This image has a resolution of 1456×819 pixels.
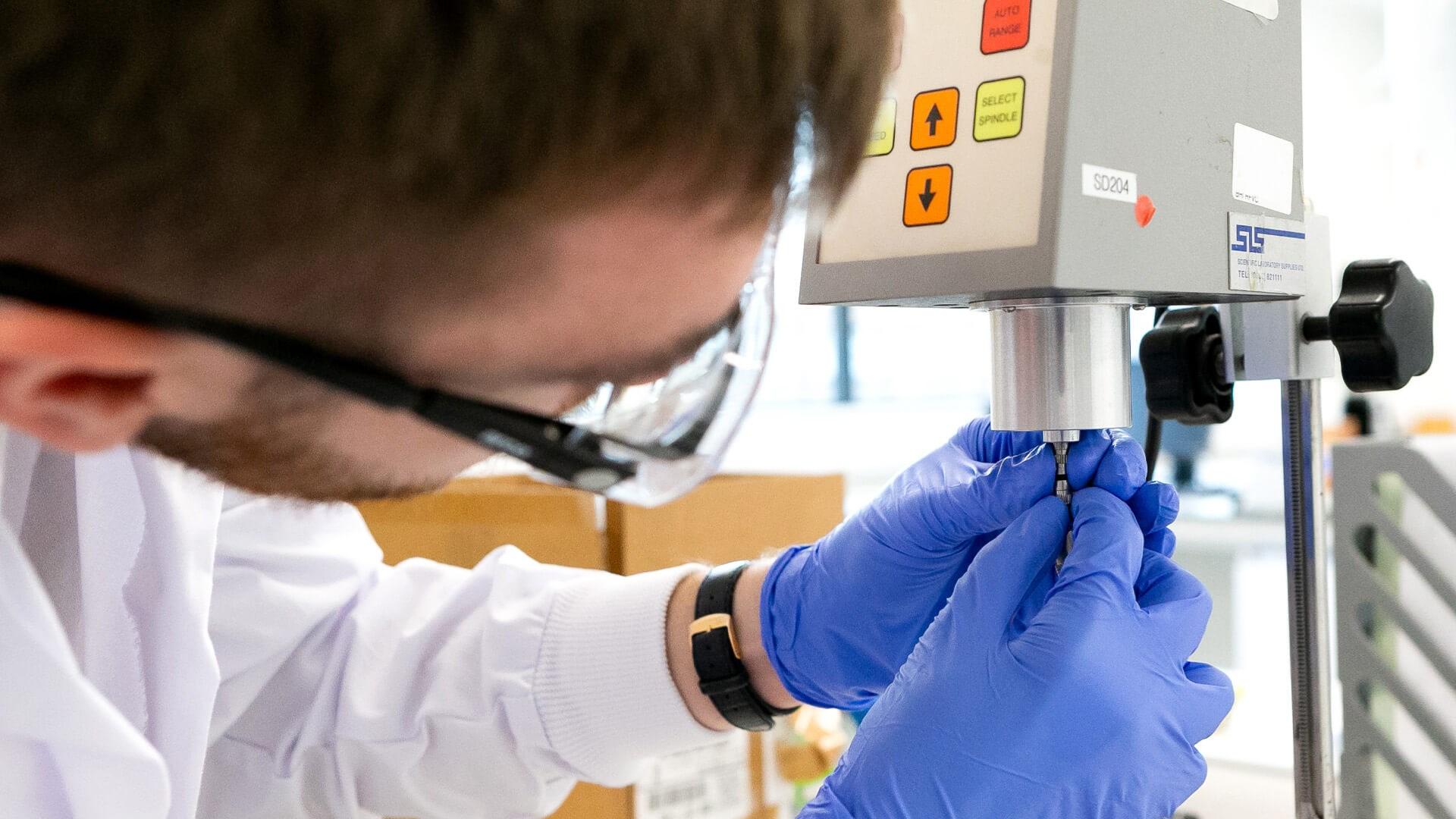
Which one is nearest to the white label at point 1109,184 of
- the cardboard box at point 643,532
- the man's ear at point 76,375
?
the man's ear at point 76,375

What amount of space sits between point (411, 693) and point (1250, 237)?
2.24 feet

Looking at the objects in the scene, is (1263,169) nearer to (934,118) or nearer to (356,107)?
(934,118)

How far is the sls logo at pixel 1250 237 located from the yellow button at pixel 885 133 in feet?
0.63

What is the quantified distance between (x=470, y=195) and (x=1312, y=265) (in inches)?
21.3

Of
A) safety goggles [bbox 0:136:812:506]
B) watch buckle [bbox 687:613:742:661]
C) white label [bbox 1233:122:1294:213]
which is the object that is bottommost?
watch buckle [bbox 687:613:742:661]

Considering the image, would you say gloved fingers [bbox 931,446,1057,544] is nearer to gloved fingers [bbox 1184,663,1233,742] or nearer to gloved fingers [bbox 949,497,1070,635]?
gloved fingers [bbox 949,497,1070,635]

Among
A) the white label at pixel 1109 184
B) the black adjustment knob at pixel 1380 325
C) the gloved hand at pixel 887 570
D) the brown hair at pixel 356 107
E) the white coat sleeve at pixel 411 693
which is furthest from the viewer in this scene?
the white coat sleeve at pixel 411 693

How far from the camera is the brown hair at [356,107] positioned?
34cm

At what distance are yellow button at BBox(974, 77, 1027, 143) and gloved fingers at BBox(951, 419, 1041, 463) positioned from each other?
0.28 m

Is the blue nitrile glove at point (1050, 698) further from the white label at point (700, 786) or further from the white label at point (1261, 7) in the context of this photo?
the white label at point (700, 786)

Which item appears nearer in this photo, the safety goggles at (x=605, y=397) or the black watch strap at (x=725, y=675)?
the safety goggles at (x=605, y=397)

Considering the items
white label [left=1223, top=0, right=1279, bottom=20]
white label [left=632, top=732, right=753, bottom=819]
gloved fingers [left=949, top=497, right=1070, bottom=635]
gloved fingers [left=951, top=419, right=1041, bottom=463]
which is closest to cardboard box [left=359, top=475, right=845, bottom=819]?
white label [left=632, top=732, right=753, bottom=819]

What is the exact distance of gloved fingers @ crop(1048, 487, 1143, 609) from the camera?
64 centimetres

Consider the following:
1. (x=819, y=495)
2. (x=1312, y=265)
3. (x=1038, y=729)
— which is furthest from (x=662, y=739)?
(x=1312, y=265)
